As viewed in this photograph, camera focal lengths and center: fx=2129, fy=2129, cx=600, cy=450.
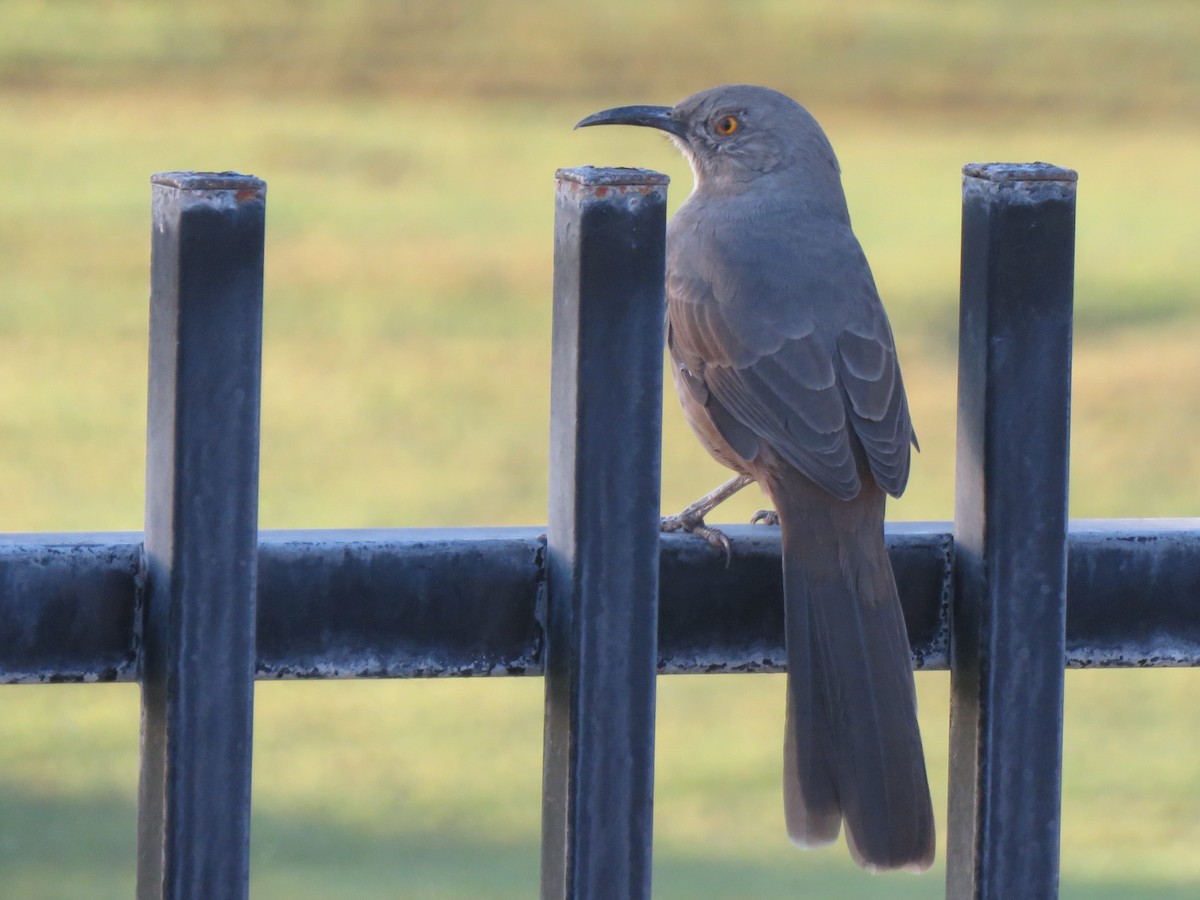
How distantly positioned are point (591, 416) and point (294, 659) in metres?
0.34

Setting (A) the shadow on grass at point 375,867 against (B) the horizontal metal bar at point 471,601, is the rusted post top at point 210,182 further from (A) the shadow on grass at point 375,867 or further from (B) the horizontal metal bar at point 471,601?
(A) the shadow on grass at point 375,867

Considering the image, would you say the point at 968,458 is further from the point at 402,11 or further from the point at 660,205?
the point at 402,11

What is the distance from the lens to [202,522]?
182 cm

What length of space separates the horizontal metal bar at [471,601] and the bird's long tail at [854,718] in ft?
0.11

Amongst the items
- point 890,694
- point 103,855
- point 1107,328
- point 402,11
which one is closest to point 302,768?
point 103,855

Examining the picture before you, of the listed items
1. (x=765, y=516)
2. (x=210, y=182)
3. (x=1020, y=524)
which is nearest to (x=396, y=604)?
(x=210, y=182)

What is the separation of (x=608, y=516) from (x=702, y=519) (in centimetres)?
64

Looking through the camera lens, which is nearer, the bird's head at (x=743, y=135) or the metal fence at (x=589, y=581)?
the metal fence at (x=589, y=581)

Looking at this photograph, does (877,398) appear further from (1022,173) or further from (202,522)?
(202,522)

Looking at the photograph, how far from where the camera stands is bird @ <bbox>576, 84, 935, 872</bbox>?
6.84 feet

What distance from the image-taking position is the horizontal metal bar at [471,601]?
5.99ft

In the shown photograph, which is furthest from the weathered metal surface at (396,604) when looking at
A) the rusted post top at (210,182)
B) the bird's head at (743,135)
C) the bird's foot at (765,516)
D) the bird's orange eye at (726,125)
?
the bird's orange eye at (726,125)

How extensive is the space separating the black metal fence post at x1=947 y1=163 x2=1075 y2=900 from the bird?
8 centimetres

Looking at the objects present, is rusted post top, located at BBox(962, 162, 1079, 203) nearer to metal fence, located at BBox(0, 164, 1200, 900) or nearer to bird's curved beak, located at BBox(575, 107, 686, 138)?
metal fence, located at BBox(0, 164, 1200, 900)
